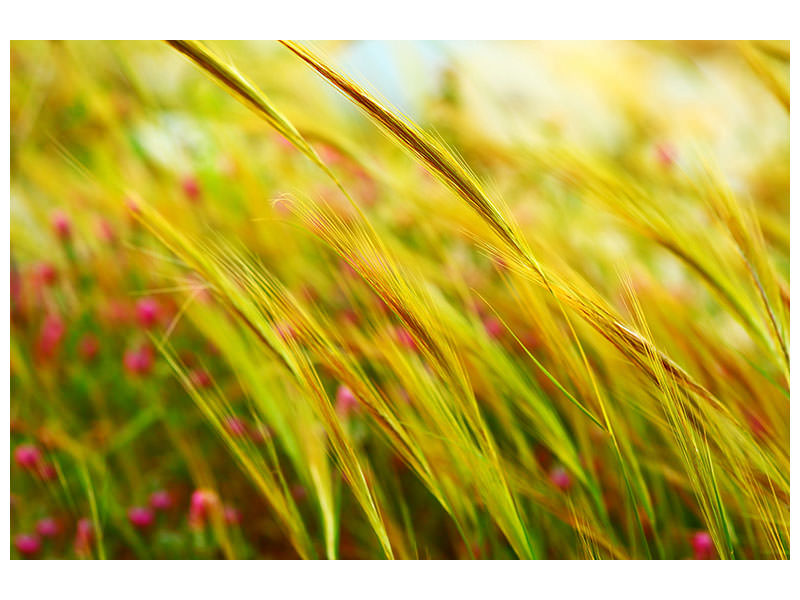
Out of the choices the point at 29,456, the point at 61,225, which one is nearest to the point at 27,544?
the point at 29,456

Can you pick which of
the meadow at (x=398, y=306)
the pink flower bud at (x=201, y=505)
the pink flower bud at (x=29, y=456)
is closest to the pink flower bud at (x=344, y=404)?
the meadow at (x=398, y=306)

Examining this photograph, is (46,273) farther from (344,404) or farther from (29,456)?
(344,404)

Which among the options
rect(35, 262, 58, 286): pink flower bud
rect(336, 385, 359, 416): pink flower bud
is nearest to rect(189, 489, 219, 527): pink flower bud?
rect(336, 385, 359, 416): pink flower bud

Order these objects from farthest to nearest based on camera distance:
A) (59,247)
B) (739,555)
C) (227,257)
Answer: (59,247)
(739,555)
(227,257)

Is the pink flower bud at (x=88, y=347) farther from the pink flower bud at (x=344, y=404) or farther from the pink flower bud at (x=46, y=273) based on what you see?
the pink flower bud at (x=344, y=404)

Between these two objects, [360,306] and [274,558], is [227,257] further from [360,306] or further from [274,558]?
[274,558]
